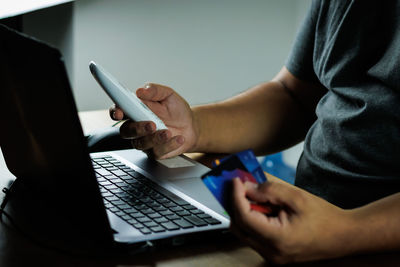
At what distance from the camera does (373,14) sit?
0.87 meters

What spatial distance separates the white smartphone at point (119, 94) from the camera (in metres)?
0.70

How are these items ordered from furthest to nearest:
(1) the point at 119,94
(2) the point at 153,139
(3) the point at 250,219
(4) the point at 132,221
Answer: (2) the point at 153,139 → (1) the point at 119,94 → (4) the point at 132,221 → (3) the point at 250,219

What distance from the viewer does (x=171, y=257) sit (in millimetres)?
540

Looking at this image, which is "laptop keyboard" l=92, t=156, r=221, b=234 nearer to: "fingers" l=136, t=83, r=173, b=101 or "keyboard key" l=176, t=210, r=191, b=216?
"keyboard key" l=176, t=210, r=191, b=216

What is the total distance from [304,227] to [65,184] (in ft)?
0.85

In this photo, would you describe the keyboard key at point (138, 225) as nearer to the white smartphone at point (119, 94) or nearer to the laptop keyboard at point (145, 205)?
the laptop keyboard at point (145, 205)

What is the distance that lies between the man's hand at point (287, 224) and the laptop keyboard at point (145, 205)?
0.33ft

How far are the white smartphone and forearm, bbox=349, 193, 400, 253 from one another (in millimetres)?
345

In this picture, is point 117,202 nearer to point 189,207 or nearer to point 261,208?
point 189,207

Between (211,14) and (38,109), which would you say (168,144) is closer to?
(38,109)

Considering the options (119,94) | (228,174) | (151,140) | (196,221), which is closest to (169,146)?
(151,140)

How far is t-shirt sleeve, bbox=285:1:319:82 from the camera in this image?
1.04m

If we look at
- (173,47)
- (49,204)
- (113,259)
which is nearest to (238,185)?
(113,259)

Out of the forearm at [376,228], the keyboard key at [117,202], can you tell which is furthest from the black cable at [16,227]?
the forearm at [376,228]
